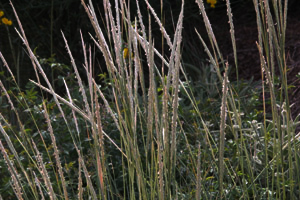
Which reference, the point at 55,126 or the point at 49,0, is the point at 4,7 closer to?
the point at 49,0

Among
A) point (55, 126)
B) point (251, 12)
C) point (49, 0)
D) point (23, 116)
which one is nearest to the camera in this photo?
point (55, 126)

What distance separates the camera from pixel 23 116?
306 centimetres

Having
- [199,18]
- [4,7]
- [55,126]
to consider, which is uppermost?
[4,7]

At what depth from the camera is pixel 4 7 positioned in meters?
4.05

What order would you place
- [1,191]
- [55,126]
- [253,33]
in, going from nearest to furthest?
[1,191]
[55,126]
[253,33]

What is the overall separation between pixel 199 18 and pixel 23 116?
1804mm

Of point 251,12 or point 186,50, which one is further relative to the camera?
point 251,12

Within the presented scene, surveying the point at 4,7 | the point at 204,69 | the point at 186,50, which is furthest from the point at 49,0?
the point at 204,69

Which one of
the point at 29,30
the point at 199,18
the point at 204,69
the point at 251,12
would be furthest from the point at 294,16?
the point at 29,30

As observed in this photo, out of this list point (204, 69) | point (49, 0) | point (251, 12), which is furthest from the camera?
point (251, 12)

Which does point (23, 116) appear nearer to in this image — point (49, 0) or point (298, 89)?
point (49, 0)

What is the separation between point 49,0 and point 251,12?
1.96 meters

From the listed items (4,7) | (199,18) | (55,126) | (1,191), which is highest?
(4,7)

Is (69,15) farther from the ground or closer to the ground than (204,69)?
farther from the ground
